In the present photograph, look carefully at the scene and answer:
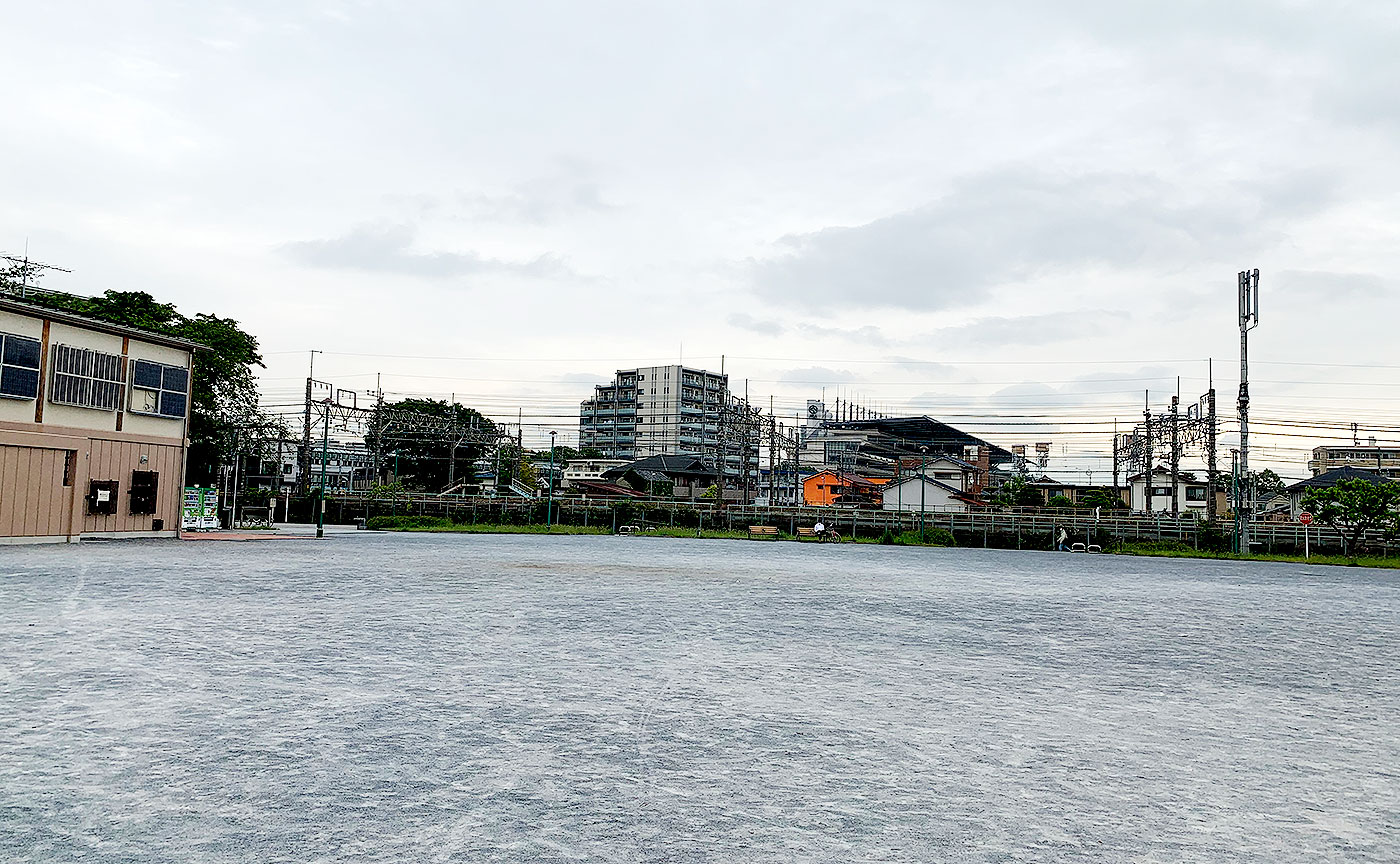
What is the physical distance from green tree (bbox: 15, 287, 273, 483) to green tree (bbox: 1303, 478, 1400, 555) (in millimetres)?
48115

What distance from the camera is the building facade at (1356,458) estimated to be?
365ft

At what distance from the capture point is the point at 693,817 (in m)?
5.28

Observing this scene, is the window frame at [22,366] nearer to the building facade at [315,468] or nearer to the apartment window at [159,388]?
the apartment window at [159,388]

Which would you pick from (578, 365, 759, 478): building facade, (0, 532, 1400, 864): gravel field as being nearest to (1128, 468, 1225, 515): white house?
(578, 365, 759, 478): building facade

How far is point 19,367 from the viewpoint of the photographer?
28641 mm

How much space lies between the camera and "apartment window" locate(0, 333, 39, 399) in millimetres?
28250

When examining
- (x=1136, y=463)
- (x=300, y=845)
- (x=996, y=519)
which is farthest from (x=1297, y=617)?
(x=1136, y=463)

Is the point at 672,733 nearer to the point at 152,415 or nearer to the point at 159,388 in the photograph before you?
the point at 152,415

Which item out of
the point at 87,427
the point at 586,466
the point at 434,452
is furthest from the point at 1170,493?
the point at 87,427

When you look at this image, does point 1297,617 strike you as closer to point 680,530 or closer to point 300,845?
point 300,845

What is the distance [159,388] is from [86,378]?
10.0 ft

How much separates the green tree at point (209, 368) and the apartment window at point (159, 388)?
28.8 feet

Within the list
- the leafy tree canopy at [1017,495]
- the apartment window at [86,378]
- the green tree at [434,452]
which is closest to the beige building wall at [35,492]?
the apartment window at [86,378]

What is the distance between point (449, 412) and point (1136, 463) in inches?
2395
